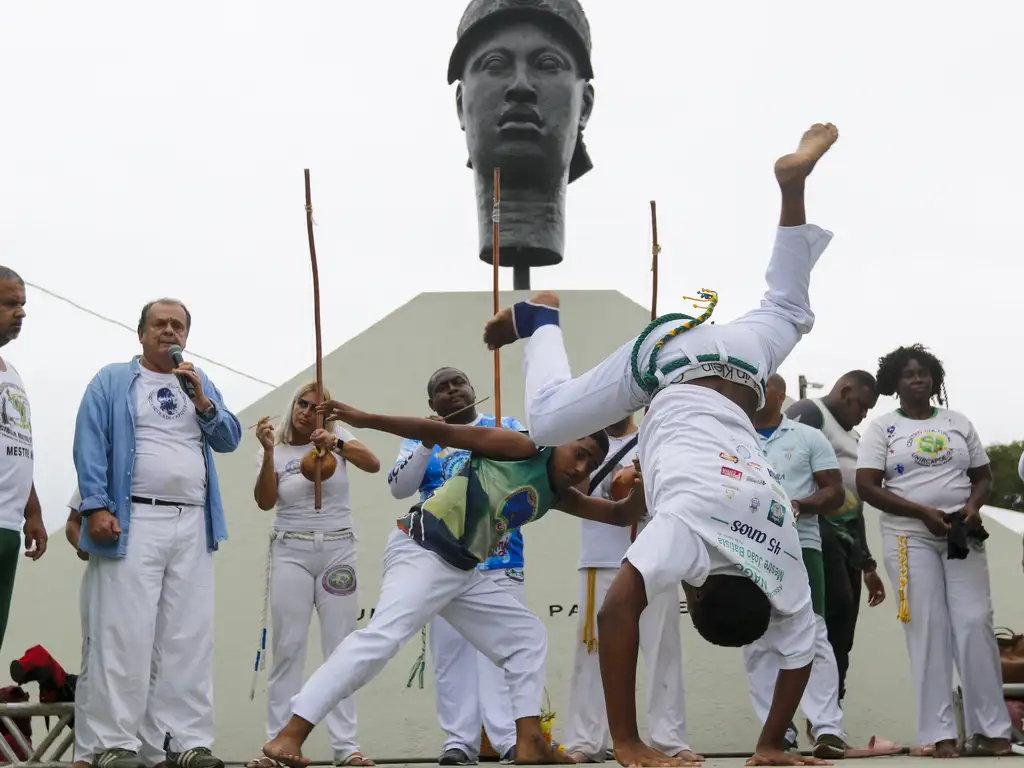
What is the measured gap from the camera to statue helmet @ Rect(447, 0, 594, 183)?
884 cm

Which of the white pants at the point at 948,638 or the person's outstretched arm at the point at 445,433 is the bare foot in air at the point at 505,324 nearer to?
the person's outstretched arm at the point at 445,433

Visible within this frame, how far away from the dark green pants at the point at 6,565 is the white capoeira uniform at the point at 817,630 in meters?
2.56

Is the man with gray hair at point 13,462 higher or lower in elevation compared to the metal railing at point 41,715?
higher

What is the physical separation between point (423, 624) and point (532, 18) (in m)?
5.80

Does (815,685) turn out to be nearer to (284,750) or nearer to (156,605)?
(284,750)

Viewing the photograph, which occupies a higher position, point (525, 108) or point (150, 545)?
point (525, 108)

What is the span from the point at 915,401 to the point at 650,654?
1.51m

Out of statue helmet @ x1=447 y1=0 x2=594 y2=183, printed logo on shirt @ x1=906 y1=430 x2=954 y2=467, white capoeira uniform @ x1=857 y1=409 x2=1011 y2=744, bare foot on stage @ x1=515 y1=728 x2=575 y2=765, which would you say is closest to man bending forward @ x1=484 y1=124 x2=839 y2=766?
bare foot on stage @ x1=515 y1=728 x2=575 y2=765

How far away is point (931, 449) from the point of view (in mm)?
5262

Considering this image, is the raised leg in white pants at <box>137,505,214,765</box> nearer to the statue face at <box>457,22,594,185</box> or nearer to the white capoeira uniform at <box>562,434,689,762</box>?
the white capoeira uniform at <box>562,434,689,762</box>

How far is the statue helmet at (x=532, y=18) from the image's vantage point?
29.0ft

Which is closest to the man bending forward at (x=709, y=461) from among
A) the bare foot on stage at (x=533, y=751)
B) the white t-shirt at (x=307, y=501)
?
the bare foot on stage at (x=533, y=751)

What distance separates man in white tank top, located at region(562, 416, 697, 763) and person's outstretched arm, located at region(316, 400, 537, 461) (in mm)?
695

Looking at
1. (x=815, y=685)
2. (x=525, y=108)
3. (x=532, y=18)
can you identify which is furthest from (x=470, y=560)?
(x=532, y=18)
